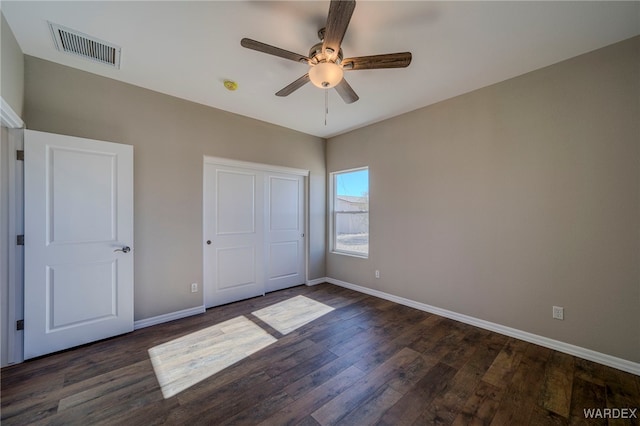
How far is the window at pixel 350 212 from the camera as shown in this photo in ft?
14.1

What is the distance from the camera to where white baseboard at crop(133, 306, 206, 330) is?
287 centimetres

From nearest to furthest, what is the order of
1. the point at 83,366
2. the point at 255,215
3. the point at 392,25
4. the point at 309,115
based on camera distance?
the point at 392,25 < the point at 83,366 < the point at 309,115 < the point at 255,215

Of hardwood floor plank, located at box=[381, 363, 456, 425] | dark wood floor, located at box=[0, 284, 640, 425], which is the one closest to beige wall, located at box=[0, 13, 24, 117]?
dark wood floor, located at box=[0, 284, 640, 425]

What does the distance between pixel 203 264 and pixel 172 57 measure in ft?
7.91

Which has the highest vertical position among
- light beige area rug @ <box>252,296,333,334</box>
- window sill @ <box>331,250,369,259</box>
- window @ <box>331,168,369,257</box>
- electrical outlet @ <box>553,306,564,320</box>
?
window @ <box>331,168,369,257</box>

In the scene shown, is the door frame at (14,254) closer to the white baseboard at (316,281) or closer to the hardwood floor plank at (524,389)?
the white baseboard at (316,281)

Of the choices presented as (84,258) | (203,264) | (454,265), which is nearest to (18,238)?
(84,258)

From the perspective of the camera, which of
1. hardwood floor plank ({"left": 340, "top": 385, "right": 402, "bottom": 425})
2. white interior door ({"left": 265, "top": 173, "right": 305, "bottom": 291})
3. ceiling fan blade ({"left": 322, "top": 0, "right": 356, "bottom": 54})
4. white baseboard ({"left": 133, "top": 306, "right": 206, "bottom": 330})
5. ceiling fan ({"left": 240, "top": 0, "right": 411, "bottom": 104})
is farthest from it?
white interior door ({"left": 265, "top": 173, "right": 305, "bottom": 291})

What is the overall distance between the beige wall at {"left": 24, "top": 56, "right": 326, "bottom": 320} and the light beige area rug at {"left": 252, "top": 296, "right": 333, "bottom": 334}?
960mm

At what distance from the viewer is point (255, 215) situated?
3.97m

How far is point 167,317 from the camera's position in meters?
3.06

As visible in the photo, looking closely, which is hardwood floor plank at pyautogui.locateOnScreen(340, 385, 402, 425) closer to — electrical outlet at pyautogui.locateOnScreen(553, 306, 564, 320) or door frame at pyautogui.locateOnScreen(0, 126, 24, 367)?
electrical outlet at pyautogui.locateOnScreen(553, 306, 564, 320)

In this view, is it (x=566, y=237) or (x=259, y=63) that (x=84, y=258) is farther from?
(x=566, y=237)

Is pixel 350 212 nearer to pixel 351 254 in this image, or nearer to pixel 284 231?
pixel 351 254
